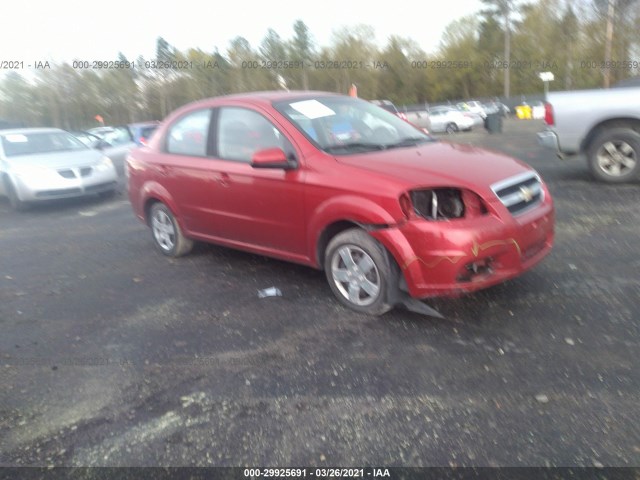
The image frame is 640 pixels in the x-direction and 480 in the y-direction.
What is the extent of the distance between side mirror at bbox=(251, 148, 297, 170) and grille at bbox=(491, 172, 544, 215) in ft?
5.06

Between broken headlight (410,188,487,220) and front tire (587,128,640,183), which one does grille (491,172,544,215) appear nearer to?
broken headlight (410,188,487,220)

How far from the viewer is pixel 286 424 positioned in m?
2.79

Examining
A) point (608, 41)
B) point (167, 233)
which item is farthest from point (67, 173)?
point (608, 41)

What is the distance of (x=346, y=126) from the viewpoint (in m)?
4.59

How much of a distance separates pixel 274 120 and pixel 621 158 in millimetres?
5621

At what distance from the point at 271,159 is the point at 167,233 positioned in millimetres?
2212

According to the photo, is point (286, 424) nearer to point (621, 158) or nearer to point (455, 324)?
point (455, 324)

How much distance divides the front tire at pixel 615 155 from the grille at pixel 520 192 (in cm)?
421

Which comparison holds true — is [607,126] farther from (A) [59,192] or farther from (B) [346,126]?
(A) [59,192]

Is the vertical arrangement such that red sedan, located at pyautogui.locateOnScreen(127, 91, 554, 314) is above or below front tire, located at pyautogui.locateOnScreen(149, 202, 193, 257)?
above

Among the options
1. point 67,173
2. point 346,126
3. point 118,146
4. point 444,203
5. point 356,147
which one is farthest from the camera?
point 118,146

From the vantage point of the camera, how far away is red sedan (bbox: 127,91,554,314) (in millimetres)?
3617

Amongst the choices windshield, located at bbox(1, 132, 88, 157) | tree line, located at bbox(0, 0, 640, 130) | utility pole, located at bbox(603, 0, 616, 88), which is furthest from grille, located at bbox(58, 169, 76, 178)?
utility pole, located at bbox(603, 0, 616, 88)

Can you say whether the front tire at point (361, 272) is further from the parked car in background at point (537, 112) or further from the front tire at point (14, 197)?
the parked car in background at point (537, 112)
